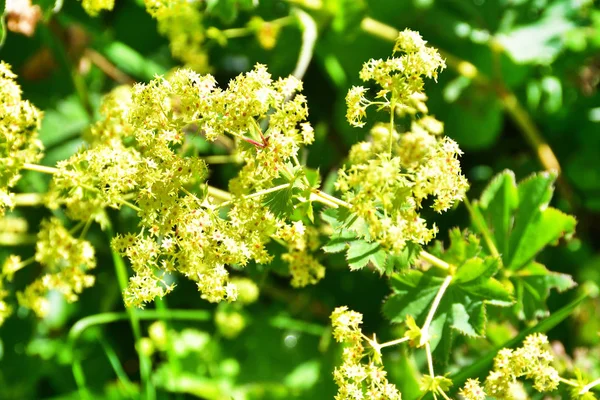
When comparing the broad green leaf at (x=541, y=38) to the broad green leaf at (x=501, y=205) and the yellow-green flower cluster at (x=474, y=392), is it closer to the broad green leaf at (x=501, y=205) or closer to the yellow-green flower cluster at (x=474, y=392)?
the broad green leaf at (x=501, y=205)

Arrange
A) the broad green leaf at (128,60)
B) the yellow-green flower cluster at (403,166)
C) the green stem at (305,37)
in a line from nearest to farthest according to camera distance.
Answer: the yellow-green flower cluster at (403,166)
the green stem at (305,37)
the broad green leaf at (128,60)

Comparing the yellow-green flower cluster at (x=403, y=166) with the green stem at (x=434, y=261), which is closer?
the yellow-green flower cluster at (x=403, y=166)

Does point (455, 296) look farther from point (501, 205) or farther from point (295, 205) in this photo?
point (295, 205)

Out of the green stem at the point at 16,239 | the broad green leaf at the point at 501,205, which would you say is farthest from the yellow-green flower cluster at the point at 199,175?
the green stem at the point at 16,239

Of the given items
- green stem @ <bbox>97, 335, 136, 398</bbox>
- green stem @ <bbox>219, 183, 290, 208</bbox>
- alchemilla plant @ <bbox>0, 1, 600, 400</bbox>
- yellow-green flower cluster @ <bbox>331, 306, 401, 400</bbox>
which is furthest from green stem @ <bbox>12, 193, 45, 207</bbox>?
yellow-green flower cluster @ <bbox>331, 306, 401, 400</bbox>

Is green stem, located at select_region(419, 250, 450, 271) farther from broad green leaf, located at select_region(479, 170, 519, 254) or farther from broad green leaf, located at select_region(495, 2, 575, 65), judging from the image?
broad green leaf, located at select_region(495, 2, 575, 65)

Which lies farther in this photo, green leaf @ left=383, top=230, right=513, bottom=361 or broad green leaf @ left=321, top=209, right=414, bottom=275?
green leaf @ left=383, top=230, right=513, bottom=361
